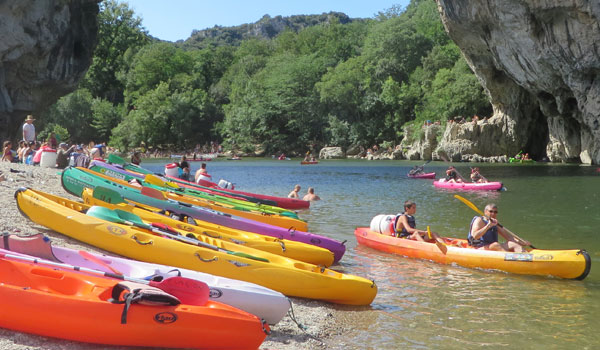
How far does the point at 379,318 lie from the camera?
6.66 metres

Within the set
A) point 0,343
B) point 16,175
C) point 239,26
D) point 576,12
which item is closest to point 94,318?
point 0,343

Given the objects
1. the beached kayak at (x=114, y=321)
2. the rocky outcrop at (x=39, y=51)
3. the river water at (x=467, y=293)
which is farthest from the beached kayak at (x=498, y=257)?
the rocky outcrop at (x=39, y=51)

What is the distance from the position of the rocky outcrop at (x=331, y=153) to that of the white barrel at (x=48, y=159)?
38.8 m

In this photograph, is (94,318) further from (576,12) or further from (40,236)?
(576,12)

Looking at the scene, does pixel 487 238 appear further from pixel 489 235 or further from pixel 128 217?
pixel 128 217

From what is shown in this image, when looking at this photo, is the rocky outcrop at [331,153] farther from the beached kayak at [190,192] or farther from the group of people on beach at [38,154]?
the beached kayak at [190,192]

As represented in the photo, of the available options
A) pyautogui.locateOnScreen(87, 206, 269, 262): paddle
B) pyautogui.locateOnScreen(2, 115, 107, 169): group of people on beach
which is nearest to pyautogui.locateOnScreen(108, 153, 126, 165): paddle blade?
pyautogui.locateOnScreen(2, 115, 107, 169): group of people on beach

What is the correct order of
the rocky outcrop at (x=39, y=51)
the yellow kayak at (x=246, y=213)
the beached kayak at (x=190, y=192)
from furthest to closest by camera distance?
the rocky outcrop at (x=39, y=51)
the beached kayak at (x=190, y=192)
the yellow kayak at (x=246, y=213)

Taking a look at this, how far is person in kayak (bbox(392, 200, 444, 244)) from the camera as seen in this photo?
34.3 ft

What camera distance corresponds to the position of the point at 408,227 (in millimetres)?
10688

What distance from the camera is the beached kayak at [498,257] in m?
8.57

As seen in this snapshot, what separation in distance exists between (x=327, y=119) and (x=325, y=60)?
9994 millimetres

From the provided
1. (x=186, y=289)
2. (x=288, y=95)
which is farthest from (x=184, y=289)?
(x=288, y=95)

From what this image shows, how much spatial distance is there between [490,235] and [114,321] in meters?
6.99
